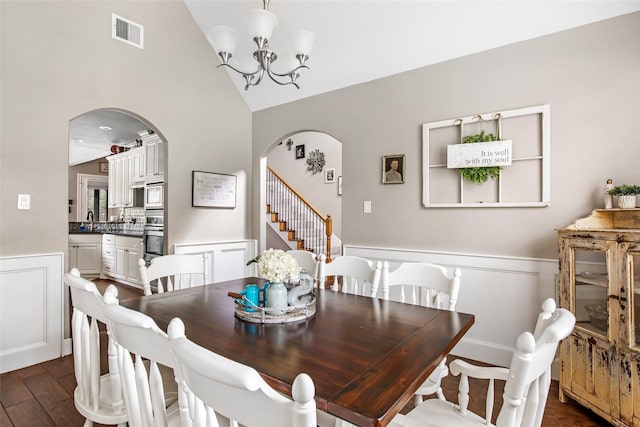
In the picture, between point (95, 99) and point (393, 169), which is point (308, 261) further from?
point (95, 99)

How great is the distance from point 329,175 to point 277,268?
579cm

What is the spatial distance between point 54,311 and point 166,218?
1.31m

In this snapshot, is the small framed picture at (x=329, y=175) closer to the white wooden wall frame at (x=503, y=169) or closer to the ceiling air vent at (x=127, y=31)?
the white wooden wall frame at (x=503, y=169)

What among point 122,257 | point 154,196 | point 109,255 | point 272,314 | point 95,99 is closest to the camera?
point 272,314

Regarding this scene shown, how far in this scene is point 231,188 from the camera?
175 inches

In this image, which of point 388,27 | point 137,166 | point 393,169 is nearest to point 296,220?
point 137,166

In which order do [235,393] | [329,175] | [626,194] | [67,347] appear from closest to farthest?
[235,393]
[626,194]
[67,347]
[329,175]

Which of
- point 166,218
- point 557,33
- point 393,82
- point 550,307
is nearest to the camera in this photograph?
point 550,307

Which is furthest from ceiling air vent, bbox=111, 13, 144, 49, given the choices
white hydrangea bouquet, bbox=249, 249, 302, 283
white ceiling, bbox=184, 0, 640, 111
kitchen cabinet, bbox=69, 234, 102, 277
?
kitchen cabinet, bbox=69, 234, 102, 277

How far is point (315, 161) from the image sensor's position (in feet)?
24.2

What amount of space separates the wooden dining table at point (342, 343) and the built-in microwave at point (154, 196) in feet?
11.3

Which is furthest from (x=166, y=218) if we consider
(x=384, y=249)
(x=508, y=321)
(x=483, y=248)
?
(x=508, y=321)

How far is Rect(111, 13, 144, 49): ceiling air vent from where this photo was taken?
3.28 metres

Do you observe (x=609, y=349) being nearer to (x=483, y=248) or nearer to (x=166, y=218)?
(x=483, y=248)
